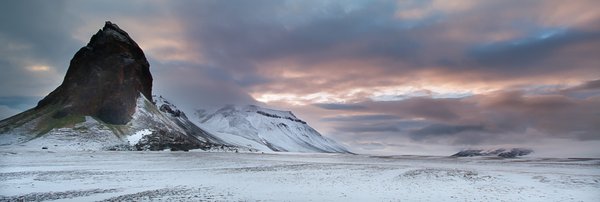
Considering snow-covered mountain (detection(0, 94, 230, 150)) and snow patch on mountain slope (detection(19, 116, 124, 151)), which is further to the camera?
snow-covered mountain (detection(0, 94, 230, 150))

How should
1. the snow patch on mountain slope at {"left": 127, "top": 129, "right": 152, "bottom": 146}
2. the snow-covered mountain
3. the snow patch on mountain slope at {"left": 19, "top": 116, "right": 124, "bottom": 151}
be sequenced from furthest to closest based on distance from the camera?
the snow patch on mountain slope at {"left": 127, "top": 129, "right": 152, "bottom": 146}
the snow-covered mountain
the snow patch on mountain slope at {"left": 19, "top": 116, "right": 124, "bottom": 151}

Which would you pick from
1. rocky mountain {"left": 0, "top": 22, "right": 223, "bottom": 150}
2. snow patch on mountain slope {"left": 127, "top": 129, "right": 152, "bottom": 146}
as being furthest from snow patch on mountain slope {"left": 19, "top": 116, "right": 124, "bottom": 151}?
snow patch on mountain slope {"left": 127, "top": 129, "right": 152, "bottom": 146}

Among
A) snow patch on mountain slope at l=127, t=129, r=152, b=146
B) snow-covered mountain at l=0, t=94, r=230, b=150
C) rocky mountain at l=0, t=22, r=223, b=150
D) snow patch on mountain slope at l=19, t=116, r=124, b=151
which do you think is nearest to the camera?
snow patch on mountain slope at l=19, t=116, r=124, b=151

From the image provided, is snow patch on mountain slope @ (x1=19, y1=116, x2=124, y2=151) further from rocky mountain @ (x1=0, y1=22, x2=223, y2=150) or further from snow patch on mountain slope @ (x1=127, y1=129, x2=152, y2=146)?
snow patch on mountain slope @ (x1=127, y1=129, x2=152, y2=146)

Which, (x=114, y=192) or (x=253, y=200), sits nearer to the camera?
(x=253, y=200)

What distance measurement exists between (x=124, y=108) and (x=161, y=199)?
617 ft

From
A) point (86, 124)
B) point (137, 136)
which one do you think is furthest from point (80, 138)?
point (137, 136)

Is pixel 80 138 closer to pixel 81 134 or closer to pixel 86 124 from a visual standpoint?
pixel 81 134

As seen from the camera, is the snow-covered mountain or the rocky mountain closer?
the snow-covered mountain

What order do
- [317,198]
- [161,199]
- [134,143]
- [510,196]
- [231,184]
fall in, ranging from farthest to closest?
[134,143], [231,184], [510,196], [317,198], [161,199]

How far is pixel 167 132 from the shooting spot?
7835 inches

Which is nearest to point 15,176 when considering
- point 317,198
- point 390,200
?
point 317,198

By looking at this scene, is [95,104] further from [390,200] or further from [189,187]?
[390,200]

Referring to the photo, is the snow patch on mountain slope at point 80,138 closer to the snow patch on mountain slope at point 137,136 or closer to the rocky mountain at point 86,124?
the rocky mountain at point 86,124
